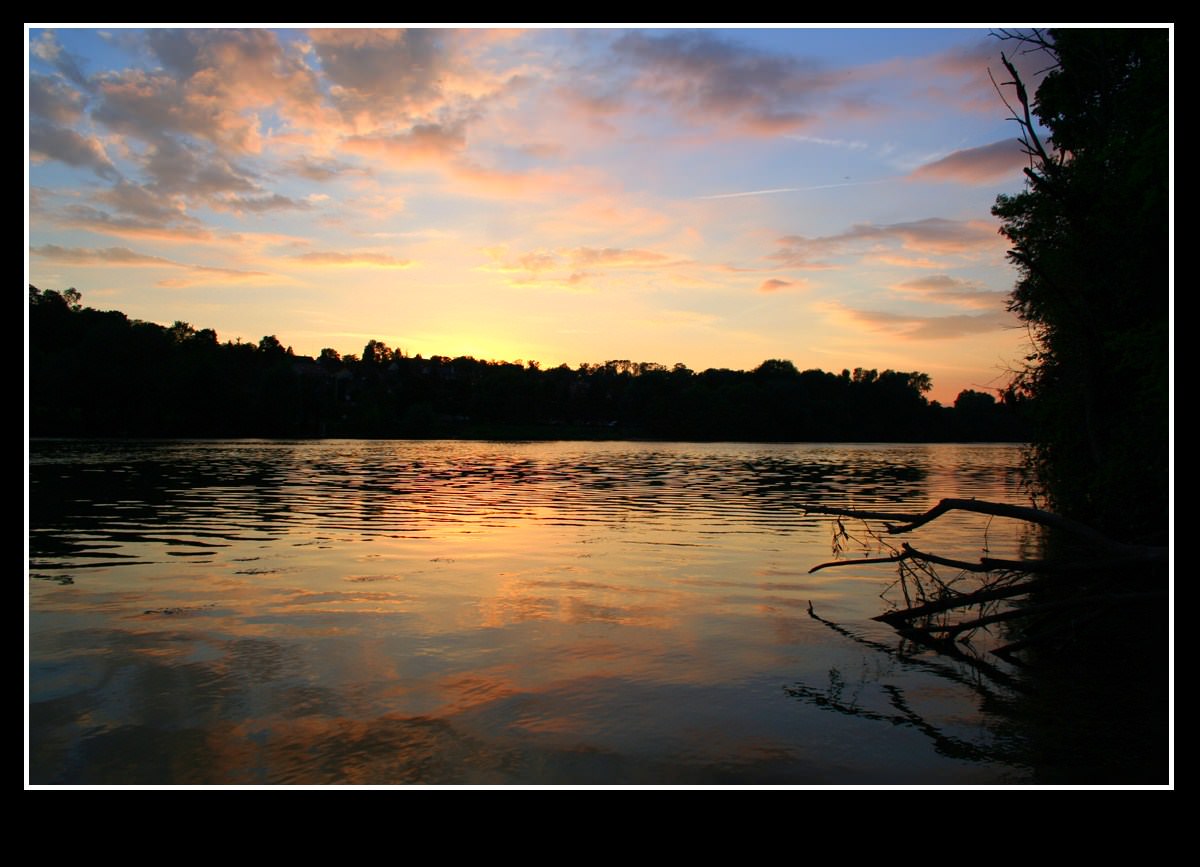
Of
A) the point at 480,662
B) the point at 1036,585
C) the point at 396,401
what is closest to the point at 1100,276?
the point at 1036,585

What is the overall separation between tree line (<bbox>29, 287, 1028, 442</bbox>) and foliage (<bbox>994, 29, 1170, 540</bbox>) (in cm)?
7080

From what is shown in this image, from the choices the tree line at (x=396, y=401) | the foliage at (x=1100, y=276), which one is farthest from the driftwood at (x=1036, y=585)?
the tree line at (x=396, y=401)

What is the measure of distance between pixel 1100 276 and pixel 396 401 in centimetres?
15091

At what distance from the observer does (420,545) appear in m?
21.4

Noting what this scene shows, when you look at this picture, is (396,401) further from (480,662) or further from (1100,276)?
(480,662)

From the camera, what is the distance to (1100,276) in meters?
19.4

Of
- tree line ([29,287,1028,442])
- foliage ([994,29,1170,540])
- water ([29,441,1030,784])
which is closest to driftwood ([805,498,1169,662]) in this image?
water ([29,441,1030,784])

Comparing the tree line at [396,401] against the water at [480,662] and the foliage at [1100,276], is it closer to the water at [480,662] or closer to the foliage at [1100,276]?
the foliage at [1100,276]

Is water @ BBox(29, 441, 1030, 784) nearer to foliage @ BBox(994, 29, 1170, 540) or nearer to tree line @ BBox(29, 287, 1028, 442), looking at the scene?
foliage @ BBox(994, 29, 1170, 540)

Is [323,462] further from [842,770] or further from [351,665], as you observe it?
[842,770]

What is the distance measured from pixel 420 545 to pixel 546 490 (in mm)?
18721

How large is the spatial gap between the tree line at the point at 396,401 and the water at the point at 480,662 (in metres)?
80.1

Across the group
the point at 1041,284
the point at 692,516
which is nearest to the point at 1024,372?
the point at 1041,284

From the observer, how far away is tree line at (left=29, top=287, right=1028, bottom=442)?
10294 cm
